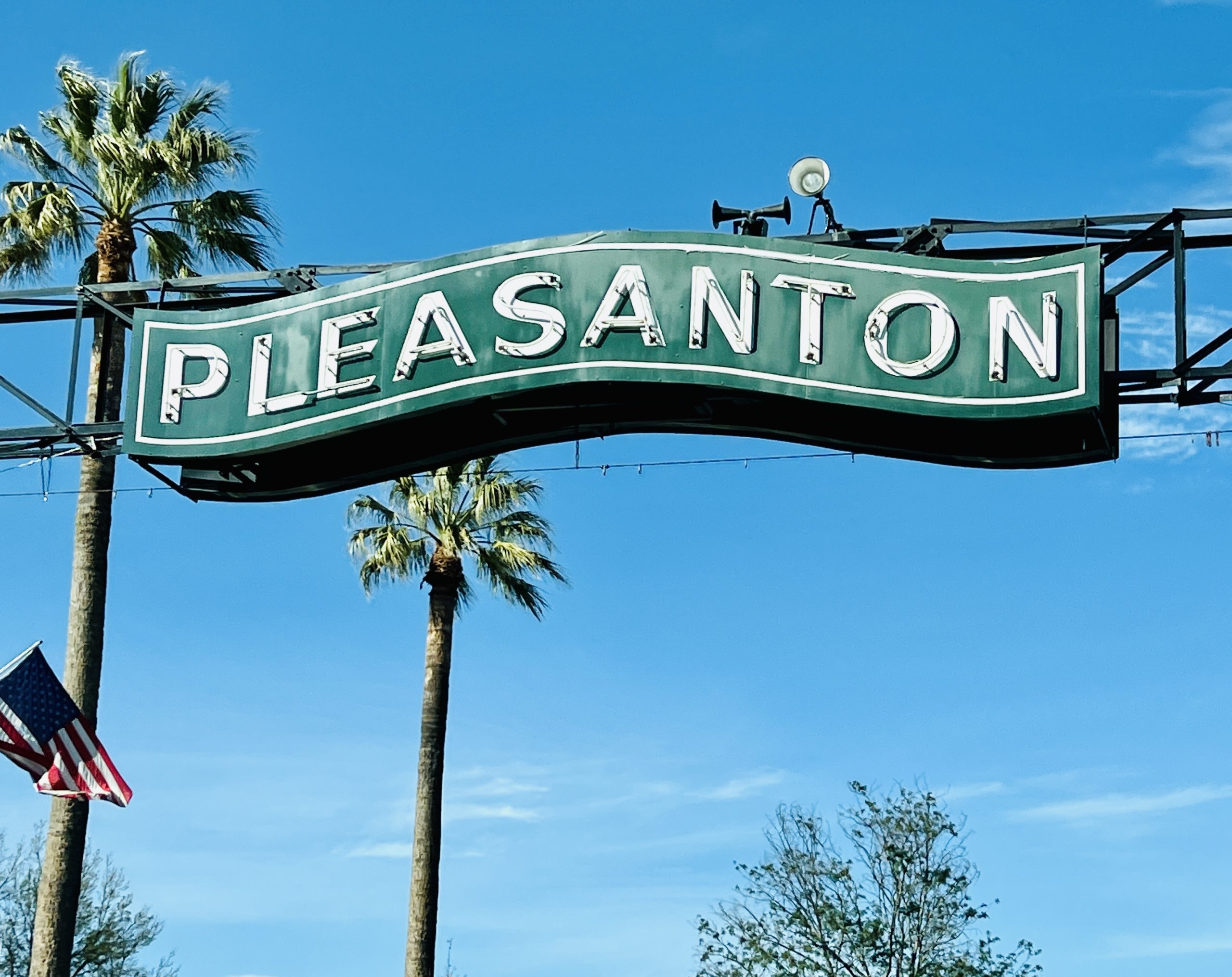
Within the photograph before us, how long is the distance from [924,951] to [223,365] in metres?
Answer: 21.6

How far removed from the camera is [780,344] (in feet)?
42.7

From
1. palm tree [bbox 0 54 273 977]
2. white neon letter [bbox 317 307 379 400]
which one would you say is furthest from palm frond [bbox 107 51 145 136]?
white neon letter [bbox 317 307 379 400]

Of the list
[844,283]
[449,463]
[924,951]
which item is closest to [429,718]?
[924,951]

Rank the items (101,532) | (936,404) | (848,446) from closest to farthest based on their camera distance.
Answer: (936,404), (848,446), (101,532)

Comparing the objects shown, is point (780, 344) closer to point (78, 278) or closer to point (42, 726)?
point (42, 726)

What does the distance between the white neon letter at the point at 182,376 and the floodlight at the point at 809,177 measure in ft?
13.2

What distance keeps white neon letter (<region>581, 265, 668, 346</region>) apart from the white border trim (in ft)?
0.50

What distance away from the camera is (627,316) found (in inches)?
518

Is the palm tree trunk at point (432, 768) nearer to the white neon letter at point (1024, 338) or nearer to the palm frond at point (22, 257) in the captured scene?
the palm frond at point (22, 257)

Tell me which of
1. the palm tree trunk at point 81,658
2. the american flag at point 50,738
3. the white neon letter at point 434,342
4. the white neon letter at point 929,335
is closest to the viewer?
the white neon letter at point 929,335

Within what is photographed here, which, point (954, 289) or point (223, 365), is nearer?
point (954, 289)

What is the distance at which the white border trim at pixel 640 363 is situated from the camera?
12.7m

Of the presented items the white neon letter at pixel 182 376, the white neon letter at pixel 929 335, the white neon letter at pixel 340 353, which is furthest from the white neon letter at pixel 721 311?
the white neon letter at pixel 182 376

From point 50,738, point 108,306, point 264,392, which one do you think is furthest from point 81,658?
point 264,392
